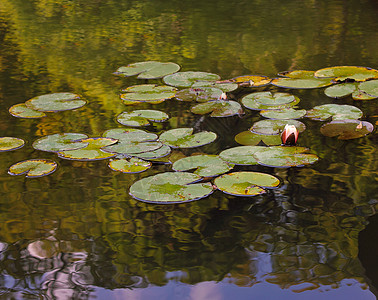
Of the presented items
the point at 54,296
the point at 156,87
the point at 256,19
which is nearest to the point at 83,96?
the point at 156,87

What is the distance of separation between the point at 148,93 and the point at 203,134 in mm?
607

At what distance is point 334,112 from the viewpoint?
6.67ft

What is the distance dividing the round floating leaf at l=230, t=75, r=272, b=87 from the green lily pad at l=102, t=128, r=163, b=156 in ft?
2.69

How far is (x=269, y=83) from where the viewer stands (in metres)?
2.47

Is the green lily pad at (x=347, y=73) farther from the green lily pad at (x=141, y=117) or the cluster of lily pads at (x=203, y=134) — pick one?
the green lily pad at (x=141, y=117)

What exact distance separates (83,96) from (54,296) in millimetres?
1505

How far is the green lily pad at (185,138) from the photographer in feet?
5.85

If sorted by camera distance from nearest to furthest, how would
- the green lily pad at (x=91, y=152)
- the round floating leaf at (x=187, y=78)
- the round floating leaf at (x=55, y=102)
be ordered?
Answer: the green lily pad at (x=91, y=152) → the round floating leaf at (x=55, y=102) → the round floating leaf at (x=187, y=78)

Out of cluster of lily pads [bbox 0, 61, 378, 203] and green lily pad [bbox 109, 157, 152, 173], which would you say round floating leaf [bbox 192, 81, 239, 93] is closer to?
cluster of lily pads [bbox 0, 61, 378, 203]

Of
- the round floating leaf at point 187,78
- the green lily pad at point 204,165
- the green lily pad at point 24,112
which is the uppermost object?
the round floating leaf at point 187,78

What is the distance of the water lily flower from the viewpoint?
171 cm

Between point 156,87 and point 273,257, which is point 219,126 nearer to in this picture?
point 156,87

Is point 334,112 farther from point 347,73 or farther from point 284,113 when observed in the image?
point 347,73

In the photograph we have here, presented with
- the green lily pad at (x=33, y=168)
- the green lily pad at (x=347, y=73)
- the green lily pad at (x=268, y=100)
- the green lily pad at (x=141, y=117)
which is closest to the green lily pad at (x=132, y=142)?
the green lily pad at (x=141, y=117)
